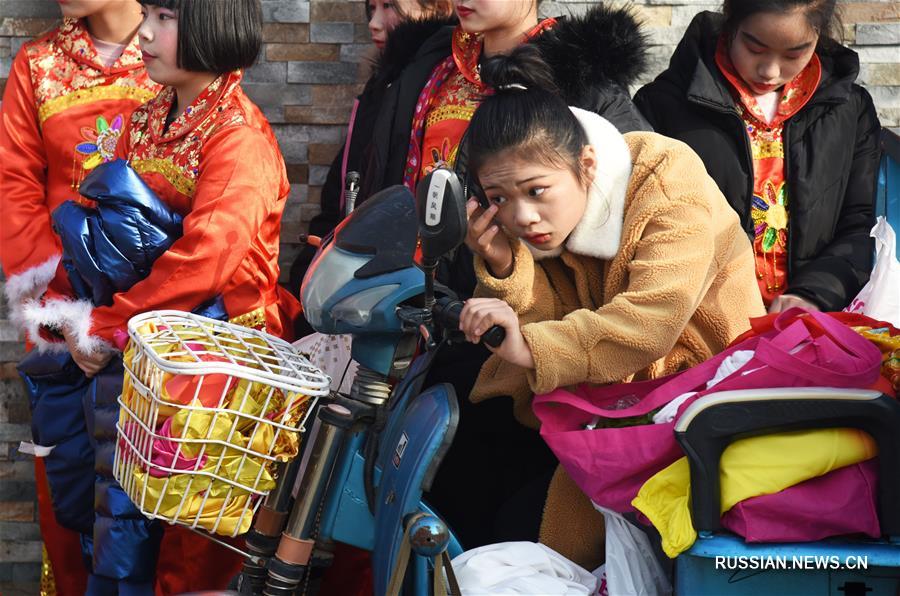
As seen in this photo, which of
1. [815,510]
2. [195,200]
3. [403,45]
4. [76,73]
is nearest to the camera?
[815,510]

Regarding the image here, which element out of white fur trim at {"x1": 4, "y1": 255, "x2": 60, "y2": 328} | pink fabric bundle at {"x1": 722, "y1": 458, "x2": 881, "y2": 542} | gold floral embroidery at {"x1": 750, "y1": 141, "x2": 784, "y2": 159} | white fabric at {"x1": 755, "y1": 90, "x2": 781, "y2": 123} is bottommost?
white fur trim at {"x1": 4, "y1": 255, "x2": 60, "y2": 328}

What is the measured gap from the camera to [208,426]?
238 centimetres

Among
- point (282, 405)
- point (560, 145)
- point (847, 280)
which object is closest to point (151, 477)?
point (282, 405)

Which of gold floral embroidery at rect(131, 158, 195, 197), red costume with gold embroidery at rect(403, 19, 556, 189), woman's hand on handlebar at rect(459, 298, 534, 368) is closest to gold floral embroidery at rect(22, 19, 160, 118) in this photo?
gold floral embroidery at rect(131, 158, 195, 197)

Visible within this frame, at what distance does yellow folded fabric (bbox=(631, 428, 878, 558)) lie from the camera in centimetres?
210

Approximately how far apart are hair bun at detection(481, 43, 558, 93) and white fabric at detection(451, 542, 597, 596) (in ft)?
4.33

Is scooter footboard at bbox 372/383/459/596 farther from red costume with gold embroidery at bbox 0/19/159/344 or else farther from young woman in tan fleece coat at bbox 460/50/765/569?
red costume with gold embroidery at bbox 0/19/159/344

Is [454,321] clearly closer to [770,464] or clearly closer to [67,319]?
[770,464]

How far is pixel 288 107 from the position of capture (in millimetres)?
4129

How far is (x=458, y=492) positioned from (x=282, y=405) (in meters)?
0.76

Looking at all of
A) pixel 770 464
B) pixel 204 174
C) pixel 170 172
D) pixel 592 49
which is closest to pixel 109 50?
pixel 170 172

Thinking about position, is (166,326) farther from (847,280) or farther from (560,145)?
(847,280)

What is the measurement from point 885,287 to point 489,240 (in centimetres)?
105

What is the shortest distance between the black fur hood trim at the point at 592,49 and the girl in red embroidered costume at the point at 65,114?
1.47 metres
